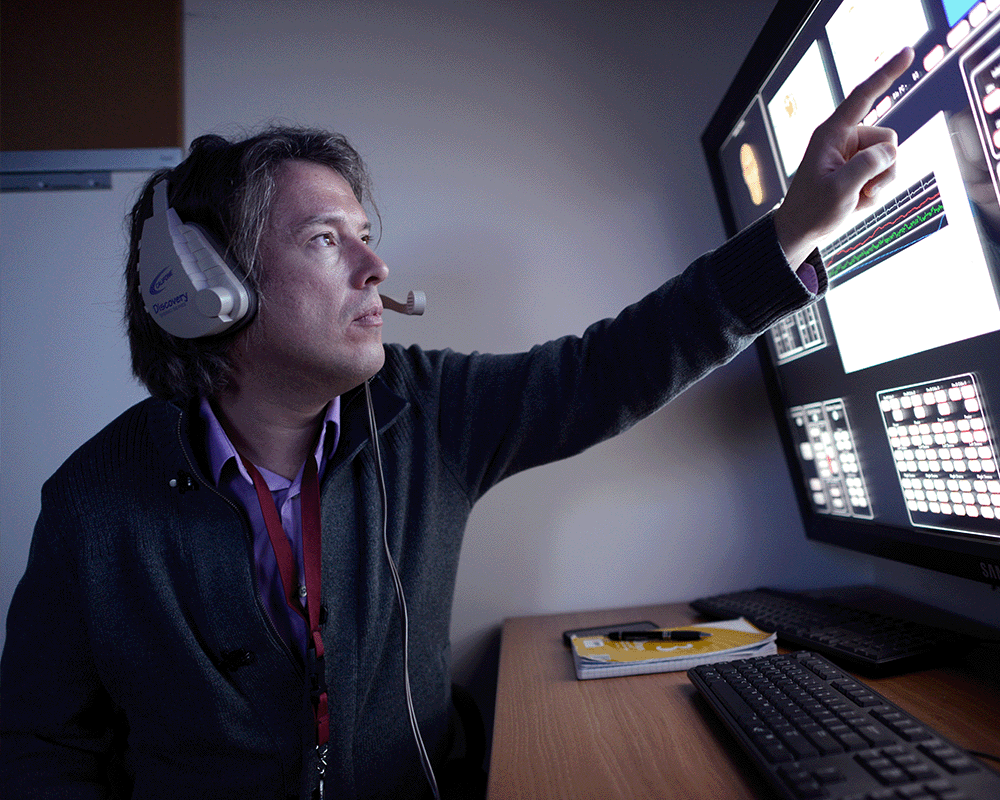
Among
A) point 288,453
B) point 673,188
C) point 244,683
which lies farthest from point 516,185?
point 244,683

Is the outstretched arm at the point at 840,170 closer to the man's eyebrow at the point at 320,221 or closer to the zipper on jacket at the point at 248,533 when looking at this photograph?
the man's eyebrow at the point at 320,221

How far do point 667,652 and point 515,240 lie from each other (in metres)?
0.94

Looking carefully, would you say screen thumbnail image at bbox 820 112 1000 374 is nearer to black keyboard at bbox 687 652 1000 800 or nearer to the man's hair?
black keyboard at bbox 687 652 1000 800

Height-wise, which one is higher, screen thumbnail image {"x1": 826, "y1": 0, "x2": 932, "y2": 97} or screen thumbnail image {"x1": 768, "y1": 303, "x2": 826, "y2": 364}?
screen thumbnail image {"x1": 826, "y1": 0, "x2": 932, "y2": 97}

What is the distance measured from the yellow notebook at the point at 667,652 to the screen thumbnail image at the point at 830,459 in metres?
0.30

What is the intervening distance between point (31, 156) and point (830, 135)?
1707mm

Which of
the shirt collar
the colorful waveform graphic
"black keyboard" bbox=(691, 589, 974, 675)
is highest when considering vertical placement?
the colorful waveform graphic

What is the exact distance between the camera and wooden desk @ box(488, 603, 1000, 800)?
1.85 ft

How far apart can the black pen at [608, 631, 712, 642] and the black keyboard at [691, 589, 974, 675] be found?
0.12 metres

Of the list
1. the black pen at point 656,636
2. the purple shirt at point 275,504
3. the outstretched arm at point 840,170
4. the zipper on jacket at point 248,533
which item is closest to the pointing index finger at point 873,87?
the outstretched arm at point 840,170

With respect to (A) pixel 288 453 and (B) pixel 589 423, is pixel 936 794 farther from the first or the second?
(A) pixel 288 453

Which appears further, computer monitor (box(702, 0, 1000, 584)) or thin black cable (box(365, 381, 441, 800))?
thin black cable (box(365, 381, 441, 800))

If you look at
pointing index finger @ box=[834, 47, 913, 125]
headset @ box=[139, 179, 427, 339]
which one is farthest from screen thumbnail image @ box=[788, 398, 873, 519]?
headset @ box=[139, 179, 427, 339]

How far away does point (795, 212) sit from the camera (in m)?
0.74
